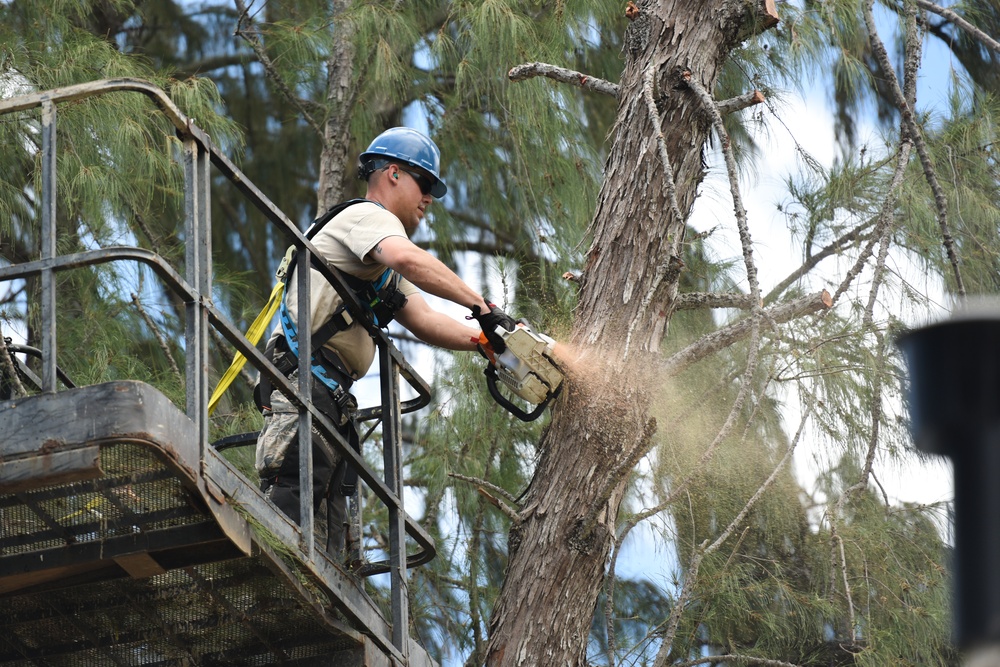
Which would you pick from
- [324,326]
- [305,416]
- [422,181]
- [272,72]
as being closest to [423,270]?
[324,326]

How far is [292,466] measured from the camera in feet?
12.8

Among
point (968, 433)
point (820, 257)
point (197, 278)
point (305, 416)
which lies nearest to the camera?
point (968, 433)

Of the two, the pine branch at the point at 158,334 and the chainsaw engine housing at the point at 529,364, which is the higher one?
the pine branch at the point at 158,334

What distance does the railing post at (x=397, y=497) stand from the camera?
3906 millimetres

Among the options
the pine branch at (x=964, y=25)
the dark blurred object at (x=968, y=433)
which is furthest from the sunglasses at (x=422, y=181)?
the dark blurred object at (x=968, y=433)

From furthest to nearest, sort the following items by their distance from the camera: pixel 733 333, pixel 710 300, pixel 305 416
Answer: pixel 710 300, pixel 733 333, pixel 305 416

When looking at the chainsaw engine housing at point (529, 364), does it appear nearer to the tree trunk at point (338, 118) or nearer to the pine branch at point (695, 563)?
the pine branch at point (695, 563)

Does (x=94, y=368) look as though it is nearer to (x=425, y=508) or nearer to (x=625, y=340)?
(x=425, y=508)

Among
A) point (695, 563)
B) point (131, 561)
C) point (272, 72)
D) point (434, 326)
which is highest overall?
point (272, 72)

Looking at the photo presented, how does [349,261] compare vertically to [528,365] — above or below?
above

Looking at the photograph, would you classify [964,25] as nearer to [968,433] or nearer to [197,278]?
[197,278]

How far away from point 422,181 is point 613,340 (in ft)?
3.12

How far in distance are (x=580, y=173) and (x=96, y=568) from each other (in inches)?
140

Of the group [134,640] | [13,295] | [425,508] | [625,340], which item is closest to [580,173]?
[425,508]
